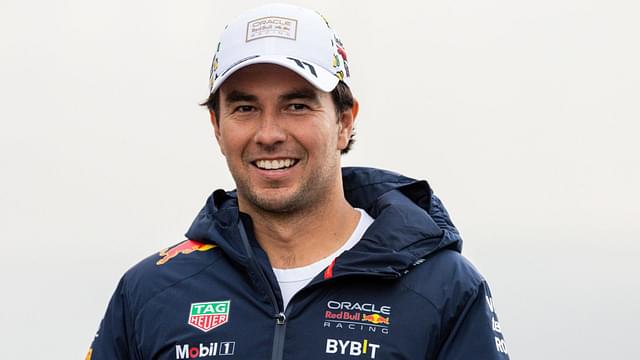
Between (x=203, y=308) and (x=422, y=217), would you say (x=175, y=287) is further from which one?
(x=422, y=217)

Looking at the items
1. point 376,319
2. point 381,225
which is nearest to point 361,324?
Answer: point 376,319

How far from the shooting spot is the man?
3.35 m

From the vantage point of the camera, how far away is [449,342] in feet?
10.9

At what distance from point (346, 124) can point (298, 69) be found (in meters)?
0.45

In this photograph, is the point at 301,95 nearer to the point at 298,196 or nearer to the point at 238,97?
the point at 238,97

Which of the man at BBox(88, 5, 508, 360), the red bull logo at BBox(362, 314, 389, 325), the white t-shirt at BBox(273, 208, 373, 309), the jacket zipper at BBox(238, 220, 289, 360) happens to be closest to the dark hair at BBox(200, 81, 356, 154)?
the man at BBox(88, 5, 508, 360)

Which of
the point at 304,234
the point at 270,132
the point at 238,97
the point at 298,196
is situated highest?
the point at 238,97

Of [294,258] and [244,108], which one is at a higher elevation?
[244,108]

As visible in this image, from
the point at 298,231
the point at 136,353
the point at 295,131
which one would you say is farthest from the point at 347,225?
the point at 136,353

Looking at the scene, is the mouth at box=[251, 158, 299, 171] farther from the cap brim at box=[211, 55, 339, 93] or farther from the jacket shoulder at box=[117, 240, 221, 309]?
the jacket shoulder at box=[117, 240, 221, 309]

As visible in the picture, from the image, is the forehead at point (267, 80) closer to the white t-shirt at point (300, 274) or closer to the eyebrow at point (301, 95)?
the eyebrow at point (301, 95)

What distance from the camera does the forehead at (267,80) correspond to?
3504 millimetres

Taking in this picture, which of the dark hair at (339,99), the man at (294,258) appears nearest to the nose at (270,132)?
the man at (294,258)

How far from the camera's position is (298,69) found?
3465 millimetres
